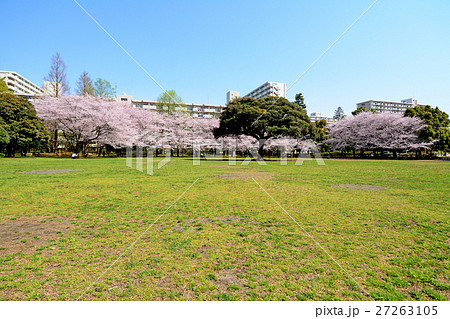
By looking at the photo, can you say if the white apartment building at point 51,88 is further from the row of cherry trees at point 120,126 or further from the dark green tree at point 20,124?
the dark green tree at point 20,124

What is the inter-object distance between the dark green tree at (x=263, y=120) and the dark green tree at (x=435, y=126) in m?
20.5

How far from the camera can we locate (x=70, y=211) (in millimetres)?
6113

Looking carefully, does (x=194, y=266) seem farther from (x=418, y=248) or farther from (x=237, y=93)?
(x=237, y=93)

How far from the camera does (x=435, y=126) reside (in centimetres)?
4153

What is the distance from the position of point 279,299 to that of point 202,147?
49.7 m

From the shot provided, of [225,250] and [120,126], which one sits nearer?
[225,250]

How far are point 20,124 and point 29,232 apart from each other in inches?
1578

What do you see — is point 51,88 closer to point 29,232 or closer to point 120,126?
point 120,126

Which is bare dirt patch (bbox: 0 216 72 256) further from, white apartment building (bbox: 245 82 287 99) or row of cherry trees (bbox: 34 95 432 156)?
white apartment building (bbox: 245 82 287 99)

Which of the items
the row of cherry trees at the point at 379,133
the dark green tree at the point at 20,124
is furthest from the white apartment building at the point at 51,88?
the row of cherry trees at the point at 379,133

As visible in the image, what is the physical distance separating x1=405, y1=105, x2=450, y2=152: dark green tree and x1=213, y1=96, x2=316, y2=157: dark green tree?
20475mm

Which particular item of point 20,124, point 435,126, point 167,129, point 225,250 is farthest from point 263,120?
point 20,124

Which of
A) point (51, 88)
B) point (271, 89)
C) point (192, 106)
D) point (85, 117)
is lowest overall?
point (85, 117)
